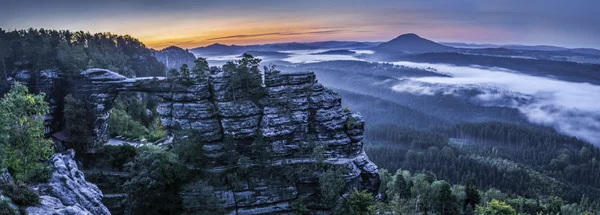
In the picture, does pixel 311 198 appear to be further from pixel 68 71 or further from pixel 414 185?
pixel 68 71

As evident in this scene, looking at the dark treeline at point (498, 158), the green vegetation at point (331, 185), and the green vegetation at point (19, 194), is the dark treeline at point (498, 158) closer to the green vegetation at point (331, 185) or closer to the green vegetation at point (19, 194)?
the green vegetation at point (331, 185)

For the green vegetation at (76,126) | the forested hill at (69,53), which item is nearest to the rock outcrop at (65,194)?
the green vegetation at (76,126)

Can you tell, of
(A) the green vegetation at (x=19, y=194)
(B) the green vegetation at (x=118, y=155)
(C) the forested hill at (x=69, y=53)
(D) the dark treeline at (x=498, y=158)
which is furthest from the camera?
(D) the dark treeline at (x=498, y=158)

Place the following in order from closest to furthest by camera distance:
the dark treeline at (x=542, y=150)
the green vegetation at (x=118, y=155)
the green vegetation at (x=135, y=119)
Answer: the green vegetation at (x=118, y=155)
the green vegetation at (x=135, y=119)
the dark treeline at (x=542, y=150)

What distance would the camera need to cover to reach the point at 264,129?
52219mm

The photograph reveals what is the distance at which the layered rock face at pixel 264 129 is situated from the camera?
5069 cm

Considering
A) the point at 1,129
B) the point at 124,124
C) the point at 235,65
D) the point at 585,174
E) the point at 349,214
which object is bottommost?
the point at 585,174

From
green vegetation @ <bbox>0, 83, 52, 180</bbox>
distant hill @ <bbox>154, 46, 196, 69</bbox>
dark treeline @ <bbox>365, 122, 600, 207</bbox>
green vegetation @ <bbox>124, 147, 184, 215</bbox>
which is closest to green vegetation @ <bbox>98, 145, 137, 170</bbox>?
green vegetation @ <bbox>124, 147, 184, 215</bbox>

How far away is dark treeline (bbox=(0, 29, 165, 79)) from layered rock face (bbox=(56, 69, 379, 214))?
719 centimetres

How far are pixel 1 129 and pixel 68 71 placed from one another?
112ft

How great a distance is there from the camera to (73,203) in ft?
81.4

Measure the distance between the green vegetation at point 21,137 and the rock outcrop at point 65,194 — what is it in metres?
1.40

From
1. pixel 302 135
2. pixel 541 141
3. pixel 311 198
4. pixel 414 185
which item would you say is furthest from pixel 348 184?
pixel 541 141

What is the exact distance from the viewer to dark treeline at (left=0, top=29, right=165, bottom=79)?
5694 centimetres
